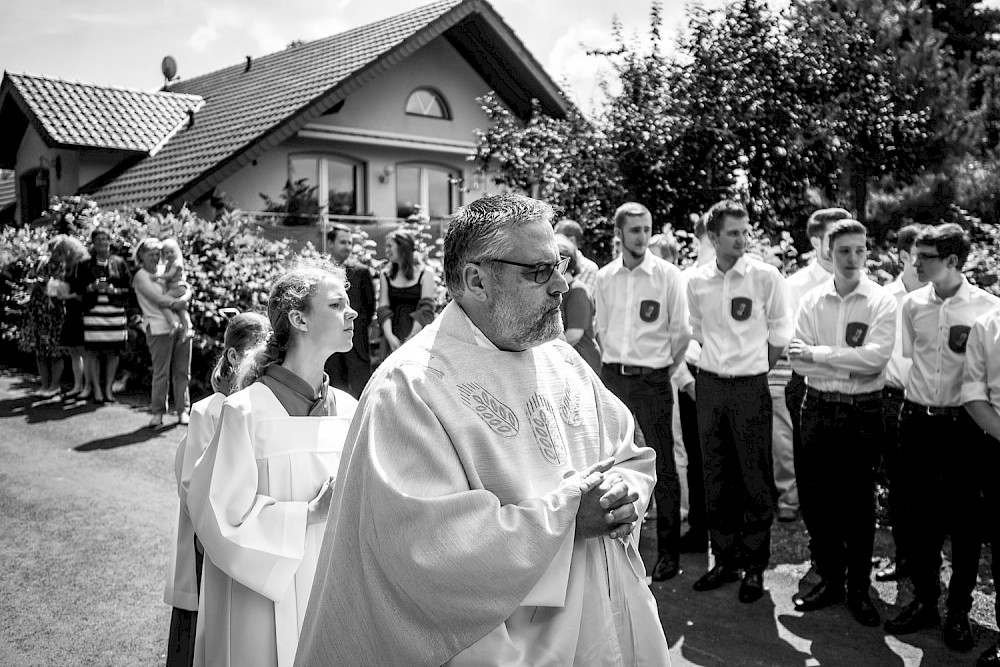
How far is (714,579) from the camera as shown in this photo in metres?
5.74

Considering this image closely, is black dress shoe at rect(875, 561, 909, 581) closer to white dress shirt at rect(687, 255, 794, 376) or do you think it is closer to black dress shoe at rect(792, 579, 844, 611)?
black dress shoe at rect(792, 579, 844, 611)

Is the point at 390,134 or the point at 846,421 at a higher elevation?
the point at 390,134

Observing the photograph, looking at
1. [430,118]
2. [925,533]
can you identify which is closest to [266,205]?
[430,118]

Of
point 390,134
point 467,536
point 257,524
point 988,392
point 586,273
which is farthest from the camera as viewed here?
point 390,134

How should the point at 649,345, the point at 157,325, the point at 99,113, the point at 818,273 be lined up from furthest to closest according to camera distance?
the point at 99,113 < the point at 157,325 < the point at 818,273 < the point at 649,345

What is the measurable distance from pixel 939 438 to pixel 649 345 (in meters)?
1.84

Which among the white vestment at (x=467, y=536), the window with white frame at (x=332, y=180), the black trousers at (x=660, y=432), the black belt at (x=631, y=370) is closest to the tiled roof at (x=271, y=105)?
the window with white frame at (x=332, y=180)

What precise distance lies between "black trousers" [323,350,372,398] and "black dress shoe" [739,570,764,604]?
4.05m

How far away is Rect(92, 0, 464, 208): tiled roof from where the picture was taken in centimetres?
1767

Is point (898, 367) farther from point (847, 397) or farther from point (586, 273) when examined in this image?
point (586, 273)

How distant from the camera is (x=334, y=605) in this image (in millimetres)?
2367

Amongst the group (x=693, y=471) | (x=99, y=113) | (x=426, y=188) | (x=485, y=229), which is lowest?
(x=693, y=471)

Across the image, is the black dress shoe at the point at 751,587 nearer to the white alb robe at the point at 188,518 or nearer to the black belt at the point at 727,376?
the black belt at the point at 727,376

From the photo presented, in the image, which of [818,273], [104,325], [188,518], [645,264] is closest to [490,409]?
[188,518]
